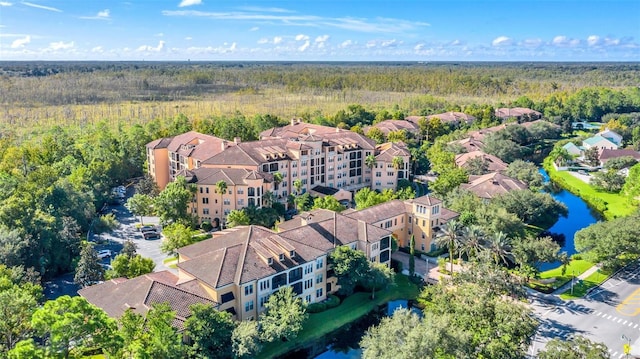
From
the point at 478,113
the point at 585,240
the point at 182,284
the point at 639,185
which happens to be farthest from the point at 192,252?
the point at 478,113

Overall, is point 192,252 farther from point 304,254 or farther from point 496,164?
point 496,164

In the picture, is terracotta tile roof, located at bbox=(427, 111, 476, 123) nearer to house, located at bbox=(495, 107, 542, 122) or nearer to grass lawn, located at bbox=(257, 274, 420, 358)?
house, located at bbox=(495, 107, 542, 122)

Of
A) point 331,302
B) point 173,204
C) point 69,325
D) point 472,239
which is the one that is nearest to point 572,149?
point 472,239

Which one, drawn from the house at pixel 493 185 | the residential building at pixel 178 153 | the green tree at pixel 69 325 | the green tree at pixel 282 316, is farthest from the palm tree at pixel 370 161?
the green tree at pixel 69 325

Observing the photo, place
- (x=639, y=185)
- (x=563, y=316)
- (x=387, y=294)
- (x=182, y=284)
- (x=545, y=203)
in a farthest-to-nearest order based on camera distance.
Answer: (x=639, y=185) < (x=545, y=203) < (x=387, y=294) < (x=563, y=316) < (x=182, y=284)

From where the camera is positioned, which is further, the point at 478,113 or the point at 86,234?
the point at 478,113

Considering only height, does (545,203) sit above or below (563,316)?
above

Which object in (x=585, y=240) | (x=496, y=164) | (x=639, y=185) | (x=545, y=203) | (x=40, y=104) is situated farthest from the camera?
(x=40, y=104)
